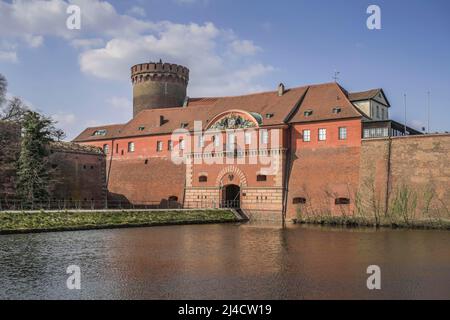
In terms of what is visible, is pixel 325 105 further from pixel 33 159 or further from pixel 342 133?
pixel 33 159

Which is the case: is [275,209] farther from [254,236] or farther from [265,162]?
[254,236]

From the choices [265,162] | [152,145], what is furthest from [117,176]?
[265,162]

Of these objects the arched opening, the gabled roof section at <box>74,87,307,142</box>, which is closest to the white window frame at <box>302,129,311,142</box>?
the gabled roof section at <box>74,87,307,142</box>

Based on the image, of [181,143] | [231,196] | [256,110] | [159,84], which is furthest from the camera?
[159,84]

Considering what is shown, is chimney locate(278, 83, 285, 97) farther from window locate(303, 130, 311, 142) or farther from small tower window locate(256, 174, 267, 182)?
small tower window locate(256, 174, 267, 182)

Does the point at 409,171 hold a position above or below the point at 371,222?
above

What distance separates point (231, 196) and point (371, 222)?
1558 centimetres

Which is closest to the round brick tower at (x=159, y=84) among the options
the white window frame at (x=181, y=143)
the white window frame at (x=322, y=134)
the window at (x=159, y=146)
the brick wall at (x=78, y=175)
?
the window at (x=159, y=146)

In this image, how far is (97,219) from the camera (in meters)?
34.1

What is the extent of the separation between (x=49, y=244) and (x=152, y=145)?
103ft

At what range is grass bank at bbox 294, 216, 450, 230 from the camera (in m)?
33.9

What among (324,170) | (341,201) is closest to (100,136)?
(324,170)

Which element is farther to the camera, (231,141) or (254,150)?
(231,141)

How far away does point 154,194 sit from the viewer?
2074 inches
